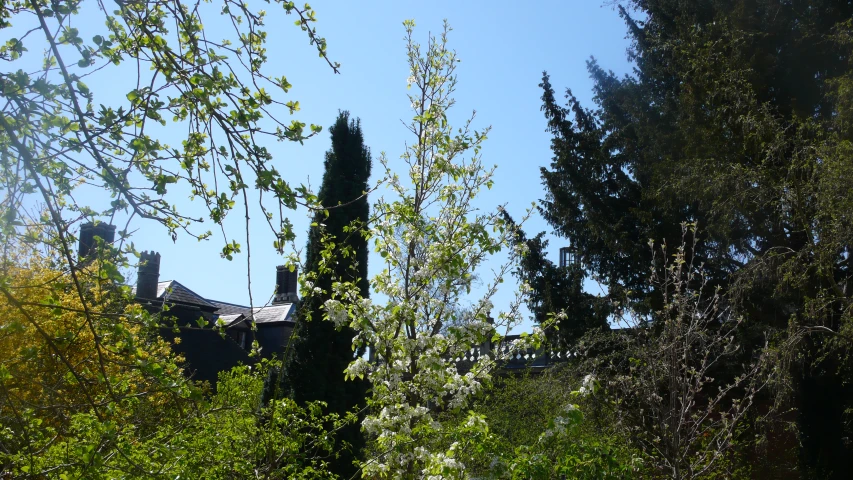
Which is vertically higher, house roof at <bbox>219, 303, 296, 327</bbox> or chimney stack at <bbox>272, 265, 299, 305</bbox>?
chimney stack at <bbox>272, 265, 299, 305</bbox>

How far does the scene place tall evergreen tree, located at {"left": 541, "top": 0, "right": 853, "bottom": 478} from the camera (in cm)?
980

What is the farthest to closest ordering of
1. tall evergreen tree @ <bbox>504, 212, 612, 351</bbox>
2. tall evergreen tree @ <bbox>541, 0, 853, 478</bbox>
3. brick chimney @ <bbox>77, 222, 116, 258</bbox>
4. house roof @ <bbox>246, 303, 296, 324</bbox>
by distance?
house roof @ <bbox>246, 303, 296, 324</bbox> < tall evergreen tree @ <bbox>504, 212, 612, 351</bbox> < tall evergreen tree @ <bbox>541, 0, 853, 478</bbox> < brick chimney @ <bbox>77, 222, 116, 258</bbox>

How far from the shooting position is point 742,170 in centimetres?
1088

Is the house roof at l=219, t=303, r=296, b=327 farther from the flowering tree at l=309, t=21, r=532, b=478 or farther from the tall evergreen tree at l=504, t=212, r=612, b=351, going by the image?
the flowering tree at l=309, t=21, r=532, b=478

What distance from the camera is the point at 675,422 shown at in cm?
712

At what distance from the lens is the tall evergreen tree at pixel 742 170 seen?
32.1ft

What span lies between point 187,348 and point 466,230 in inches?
768

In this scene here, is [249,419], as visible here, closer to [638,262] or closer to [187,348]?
[638,262]

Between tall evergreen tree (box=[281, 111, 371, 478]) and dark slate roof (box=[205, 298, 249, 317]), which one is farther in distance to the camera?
dark slate roof (box=[205, 298, 249, 317])

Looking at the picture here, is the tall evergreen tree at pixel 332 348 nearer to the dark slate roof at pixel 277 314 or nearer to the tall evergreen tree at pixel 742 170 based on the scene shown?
the tall evergreen tree at pixel 742 170

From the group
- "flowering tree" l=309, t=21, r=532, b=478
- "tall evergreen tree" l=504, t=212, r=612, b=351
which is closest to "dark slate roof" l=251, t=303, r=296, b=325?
"tall evergreen tree" l=504, t=212, r=612, b=351

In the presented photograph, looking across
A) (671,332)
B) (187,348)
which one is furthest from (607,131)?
(187,348)

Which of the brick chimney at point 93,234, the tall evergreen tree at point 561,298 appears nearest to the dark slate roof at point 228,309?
the brick chimney at point 93,234

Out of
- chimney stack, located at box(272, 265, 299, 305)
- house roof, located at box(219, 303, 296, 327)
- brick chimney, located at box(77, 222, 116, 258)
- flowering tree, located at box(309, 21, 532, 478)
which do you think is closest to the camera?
brick chimney, located at box(77, 222, 116, 258)
